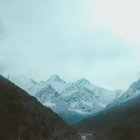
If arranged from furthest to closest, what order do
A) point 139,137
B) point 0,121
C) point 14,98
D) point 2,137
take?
point 139,137 < point 14,98 < point 0,121 < point 2,137

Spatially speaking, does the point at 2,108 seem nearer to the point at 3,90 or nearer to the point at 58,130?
the point at 3,90

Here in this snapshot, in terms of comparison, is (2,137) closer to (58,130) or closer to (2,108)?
(2,108)

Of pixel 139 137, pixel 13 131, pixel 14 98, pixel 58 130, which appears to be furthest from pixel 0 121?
pixel 139 137

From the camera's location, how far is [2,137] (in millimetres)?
118750

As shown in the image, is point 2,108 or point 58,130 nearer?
point 2,108

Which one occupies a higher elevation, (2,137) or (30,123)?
(30,123)

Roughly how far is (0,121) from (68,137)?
4997 cm

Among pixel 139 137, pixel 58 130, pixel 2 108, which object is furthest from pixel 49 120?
pixel 139 137

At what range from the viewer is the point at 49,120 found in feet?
556

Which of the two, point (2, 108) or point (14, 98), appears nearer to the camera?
point (2, 108)

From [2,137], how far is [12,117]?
16.3 meters

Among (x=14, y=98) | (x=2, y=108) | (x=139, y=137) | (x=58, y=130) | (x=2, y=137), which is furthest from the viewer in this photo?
(x=139, y=137)

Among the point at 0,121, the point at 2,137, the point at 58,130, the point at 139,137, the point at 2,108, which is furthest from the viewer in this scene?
the point at 139,137

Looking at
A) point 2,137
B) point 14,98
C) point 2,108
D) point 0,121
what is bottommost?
point 2,137
